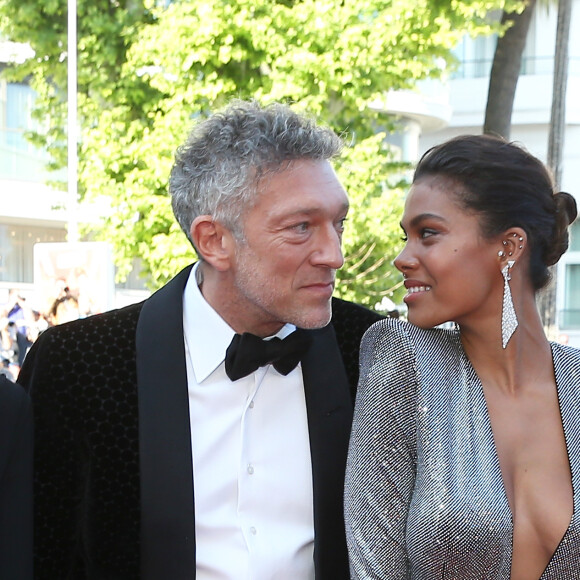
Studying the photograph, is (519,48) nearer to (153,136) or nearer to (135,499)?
(153,136)

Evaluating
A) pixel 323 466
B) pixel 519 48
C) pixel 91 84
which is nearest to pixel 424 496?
pixel 323 466

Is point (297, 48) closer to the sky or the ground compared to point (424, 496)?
closer to the sky

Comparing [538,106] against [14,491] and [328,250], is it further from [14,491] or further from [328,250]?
[14,491]

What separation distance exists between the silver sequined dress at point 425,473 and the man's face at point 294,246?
0.24 m

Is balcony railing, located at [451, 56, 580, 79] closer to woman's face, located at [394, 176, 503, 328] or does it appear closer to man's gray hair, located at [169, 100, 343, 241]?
man's gray hair, located at [169, 100, 343, 241]

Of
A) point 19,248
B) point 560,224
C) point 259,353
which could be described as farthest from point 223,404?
point 19,248

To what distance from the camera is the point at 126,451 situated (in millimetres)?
2779

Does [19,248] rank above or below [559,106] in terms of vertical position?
below

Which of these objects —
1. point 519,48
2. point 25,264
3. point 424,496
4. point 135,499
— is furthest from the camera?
point 25,264

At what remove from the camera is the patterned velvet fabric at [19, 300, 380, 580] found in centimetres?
276

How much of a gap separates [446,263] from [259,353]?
1.92ft

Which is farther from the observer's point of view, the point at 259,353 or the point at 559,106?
the point at 559,106

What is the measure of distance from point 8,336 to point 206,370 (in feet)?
40.8

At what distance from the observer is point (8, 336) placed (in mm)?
14688
